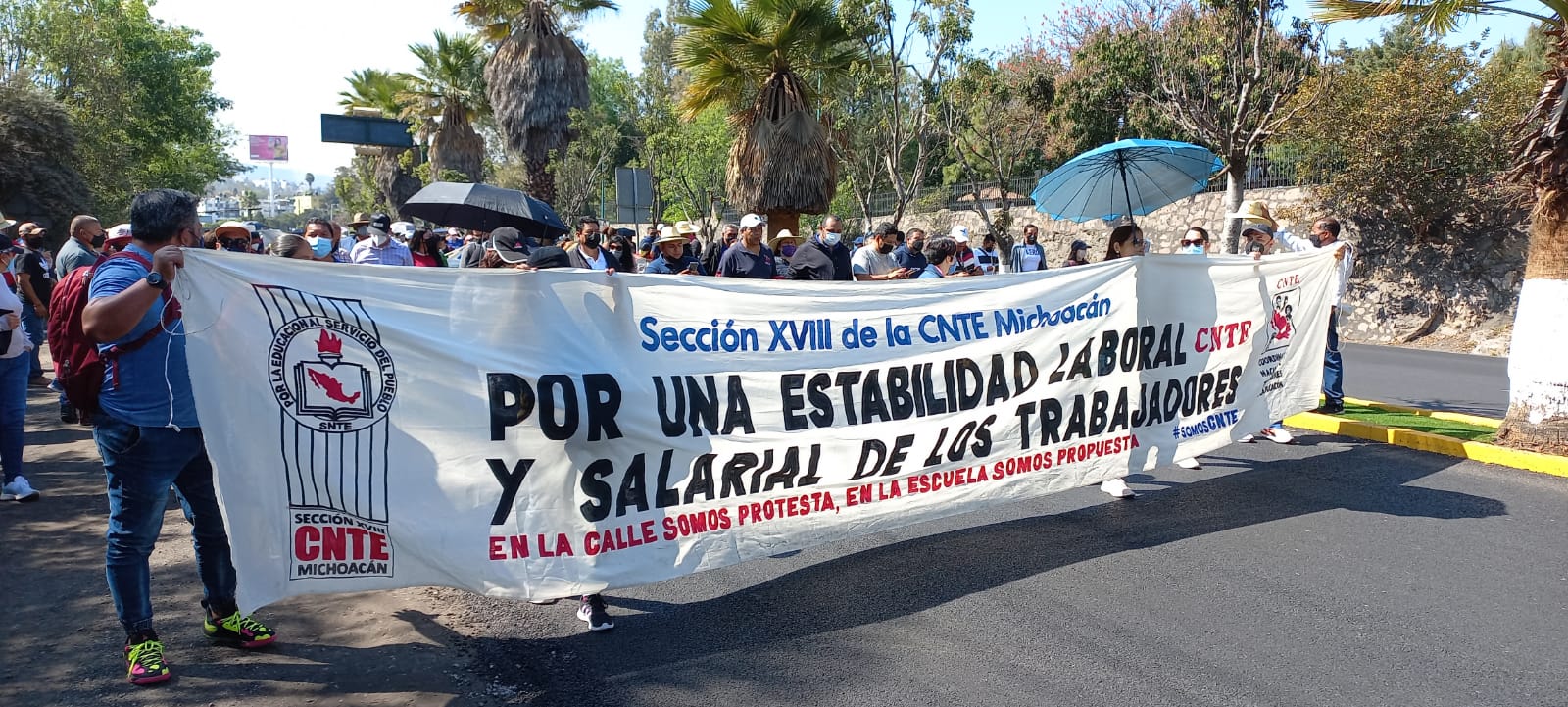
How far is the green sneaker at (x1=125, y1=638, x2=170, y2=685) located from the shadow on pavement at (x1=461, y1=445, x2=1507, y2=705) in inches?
46.7

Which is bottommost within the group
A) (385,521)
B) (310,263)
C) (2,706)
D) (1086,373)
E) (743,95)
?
(2,706)

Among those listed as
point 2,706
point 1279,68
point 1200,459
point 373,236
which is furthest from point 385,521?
point 1279,68

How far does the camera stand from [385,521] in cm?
392

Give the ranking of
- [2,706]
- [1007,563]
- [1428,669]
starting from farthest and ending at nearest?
[1007,563]
[1428,669]
[2,706]

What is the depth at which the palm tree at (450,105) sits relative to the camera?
34938 mm

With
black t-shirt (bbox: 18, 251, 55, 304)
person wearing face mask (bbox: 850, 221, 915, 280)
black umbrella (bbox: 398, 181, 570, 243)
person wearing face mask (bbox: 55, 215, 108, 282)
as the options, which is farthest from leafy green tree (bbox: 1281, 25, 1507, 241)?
black t-shirt (bbox: 18, 251, 55, 304)

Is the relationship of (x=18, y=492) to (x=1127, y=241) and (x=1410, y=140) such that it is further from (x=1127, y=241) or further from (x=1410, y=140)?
(x=1410, y=140)

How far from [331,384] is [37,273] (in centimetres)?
903

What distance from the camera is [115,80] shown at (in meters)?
32.7

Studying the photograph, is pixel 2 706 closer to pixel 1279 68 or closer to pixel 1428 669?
pixel 1428 669

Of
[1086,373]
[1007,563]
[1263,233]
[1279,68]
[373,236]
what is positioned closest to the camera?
[1007,563]

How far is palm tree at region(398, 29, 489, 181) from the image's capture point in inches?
1375

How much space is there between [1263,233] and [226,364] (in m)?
7.76

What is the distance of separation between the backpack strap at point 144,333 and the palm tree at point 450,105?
107ft
